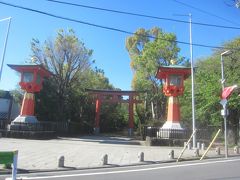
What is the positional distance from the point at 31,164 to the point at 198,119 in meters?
22.8

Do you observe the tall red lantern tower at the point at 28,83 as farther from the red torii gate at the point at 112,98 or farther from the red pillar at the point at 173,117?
the red torii gate at the point at 112,98

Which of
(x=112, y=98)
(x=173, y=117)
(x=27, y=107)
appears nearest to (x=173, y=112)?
(x=173, y=117)

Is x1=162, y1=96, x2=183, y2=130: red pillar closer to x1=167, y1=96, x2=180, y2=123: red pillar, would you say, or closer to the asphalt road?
x1=167, y1=96, x2=180, y2=123: red pillar

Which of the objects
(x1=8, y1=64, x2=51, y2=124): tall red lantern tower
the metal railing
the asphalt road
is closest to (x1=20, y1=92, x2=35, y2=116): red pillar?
(x1=8, y1=64, x2=51, y2=124): tall red lantern tower

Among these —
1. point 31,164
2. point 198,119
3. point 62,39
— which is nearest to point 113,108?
point 62,39

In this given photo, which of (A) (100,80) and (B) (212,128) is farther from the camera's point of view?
(A) (100,80)

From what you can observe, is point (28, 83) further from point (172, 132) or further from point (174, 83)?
point (172, 132)

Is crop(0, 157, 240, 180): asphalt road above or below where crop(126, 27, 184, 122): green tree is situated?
below

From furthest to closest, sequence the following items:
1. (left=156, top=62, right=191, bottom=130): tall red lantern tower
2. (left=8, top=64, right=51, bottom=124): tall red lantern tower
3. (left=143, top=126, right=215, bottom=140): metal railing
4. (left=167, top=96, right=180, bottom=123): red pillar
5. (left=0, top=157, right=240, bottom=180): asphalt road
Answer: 1. (left=8, top=64, right=51, bottom=124): tall red lantern tower
2. (left=156, top=62, right=191, bottom=130): tall red lantern tower
3. (left=167, top=96, right=180, bottom=123): red pillar
4. (left=143, top=126, right=215, bottom=140): metal railing
5. (left=0, top=157, right=240, bottom=180): asphalt road

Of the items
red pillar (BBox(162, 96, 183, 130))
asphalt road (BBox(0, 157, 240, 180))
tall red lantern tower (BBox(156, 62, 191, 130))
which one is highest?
tall red lantern tower (BBox(156, 62, 191, 130))

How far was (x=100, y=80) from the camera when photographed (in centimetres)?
5812

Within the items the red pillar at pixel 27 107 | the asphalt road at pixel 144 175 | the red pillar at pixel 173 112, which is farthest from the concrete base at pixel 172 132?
the asphalt road at pixel 144 175

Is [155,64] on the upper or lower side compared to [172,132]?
upper

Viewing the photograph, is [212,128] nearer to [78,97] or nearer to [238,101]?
[238,101]
